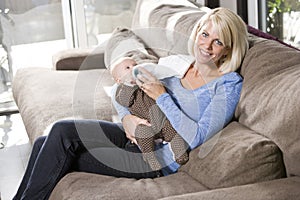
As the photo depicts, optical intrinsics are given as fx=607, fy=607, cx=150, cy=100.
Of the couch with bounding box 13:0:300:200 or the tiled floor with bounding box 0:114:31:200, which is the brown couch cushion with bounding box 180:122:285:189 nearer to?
the couch with bounding box 13:0:300:200

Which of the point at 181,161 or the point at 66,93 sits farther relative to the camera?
the point at 66,93

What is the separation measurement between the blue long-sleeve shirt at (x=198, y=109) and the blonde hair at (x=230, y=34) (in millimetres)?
46

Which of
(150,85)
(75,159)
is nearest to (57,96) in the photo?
(75,159)

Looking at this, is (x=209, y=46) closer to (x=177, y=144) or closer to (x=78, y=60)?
(x=177, y=144)

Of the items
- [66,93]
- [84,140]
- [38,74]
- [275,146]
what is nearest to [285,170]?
[275,146]

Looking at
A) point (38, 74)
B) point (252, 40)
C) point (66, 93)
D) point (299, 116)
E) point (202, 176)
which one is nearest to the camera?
point (299, 116)

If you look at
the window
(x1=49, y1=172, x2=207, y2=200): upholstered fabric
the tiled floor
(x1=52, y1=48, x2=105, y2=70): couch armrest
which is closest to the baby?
(x1=49, y1=172, x2=207, y2=200): upholstered fabric

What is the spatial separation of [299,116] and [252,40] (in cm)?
60

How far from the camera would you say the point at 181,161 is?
2.15 metres

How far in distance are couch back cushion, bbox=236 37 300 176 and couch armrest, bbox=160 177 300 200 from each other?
0.26 ft

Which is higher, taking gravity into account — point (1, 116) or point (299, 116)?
point (299, 116)

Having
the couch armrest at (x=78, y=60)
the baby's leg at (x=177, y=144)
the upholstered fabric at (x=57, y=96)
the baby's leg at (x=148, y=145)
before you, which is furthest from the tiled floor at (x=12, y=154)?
the baby's leg at (x=177, y=144)

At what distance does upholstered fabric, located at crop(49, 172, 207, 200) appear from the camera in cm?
199

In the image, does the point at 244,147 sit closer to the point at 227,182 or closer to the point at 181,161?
the point at 227,182
